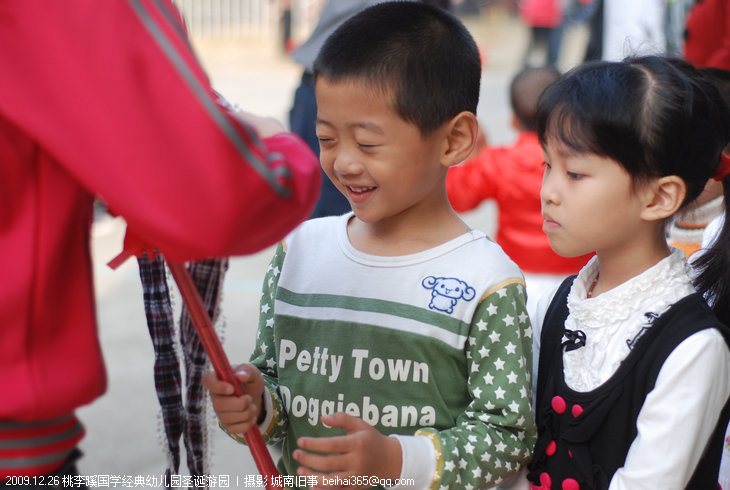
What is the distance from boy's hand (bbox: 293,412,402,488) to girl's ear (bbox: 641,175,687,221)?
61cm

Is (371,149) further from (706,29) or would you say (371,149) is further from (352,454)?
(706,29)

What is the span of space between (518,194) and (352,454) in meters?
2.24

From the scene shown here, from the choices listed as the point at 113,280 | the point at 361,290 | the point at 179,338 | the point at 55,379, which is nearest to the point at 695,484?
the point at 361,290

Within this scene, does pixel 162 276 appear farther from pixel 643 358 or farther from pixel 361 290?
pixel 643 358

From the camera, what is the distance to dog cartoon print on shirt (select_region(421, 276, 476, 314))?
163 centimetres

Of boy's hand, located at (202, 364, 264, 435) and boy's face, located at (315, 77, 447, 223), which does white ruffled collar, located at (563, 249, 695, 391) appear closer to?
boy's face, located at (315, 77, 447, 223)

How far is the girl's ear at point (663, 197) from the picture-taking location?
5.30ft

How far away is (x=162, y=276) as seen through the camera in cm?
175

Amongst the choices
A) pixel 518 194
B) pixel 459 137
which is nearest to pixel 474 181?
pixel 518 194

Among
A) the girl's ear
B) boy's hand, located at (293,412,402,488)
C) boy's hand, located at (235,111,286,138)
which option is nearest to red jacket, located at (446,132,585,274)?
the girl's ear

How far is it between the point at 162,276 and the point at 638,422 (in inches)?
34.9

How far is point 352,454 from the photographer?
1419 millimetres

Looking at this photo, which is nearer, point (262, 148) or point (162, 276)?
point (262, 148)

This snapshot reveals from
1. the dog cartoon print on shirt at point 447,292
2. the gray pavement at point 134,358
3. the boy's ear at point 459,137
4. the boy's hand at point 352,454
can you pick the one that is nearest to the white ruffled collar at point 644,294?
the dog cartoon print on shirt at point 447,292
